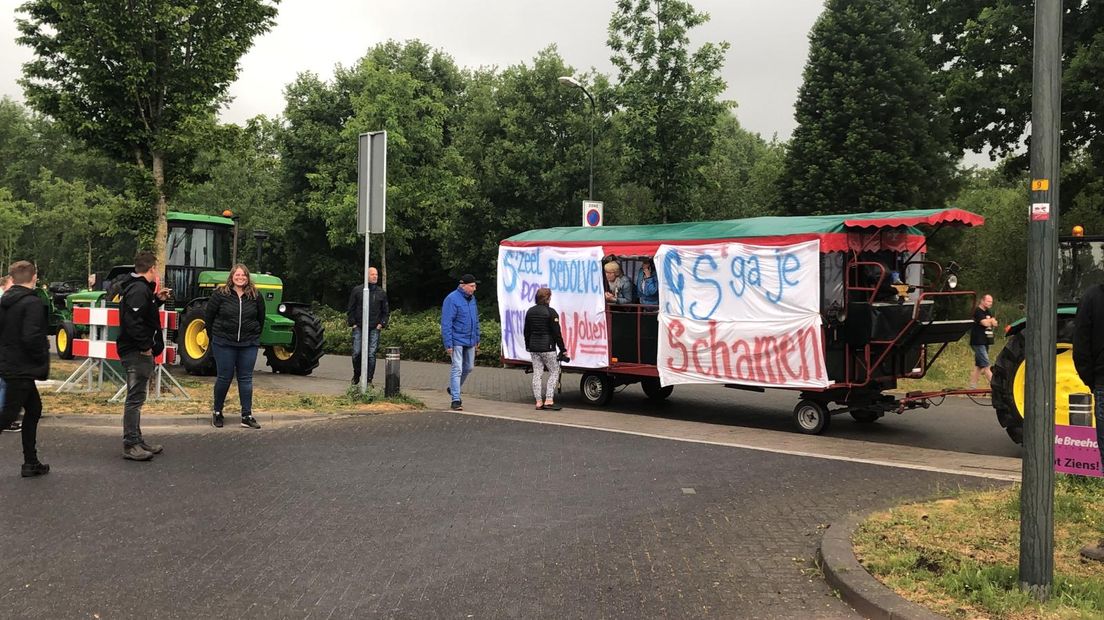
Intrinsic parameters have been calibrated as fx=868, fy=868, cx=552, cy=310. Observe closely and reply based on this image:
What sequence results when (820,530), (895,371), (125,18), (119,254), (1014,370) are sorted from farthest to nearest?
(119,254) < (125,18) < (895,371) < (1014,370) < (820,530)

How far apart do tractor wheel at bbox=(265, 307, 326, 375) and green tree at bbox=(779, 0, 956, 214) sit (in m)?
20.1

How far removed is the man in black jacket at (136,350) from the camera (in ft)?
A: 26.1

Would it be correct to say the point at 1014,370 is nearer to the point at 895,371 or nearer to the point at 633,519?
the point at 895,371

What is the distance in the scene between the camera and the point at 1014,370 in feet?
28.9

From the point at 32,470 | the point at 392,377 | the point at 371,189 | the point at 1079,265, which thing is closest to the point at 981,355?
the point at 1079,265

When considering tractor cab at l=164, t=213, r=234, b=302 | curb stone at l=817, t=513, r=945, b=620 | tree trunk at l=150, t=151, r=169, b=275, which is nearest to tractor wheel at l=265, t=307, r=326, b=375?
tractor cab at l=164, t=213, r=234, b=302

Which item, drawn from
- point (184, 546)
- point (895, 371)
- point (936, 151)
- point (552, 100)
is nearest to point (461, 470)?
point (184, 546)

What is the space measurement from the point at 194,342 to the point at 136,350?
711cm

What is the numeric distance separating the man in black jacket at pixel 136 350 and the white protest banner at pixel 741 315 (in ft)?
20.5

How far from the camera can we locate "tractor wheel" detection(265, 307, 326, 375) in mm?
15406

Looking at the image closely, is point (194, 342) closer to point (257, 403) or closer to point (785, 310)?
point (257, 403)

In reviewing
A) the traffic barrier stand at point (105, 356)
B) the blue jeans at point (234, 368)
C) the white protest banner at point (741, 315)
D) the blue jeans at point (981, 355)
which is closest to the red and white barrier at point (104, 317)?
the traffic barrier stand at point (105, 356)

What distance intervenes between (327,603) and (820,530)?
130 inches

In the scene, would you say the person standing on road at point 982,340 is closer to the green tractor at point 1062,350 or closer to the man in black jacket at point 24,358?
the green tractor at point 1062,350
